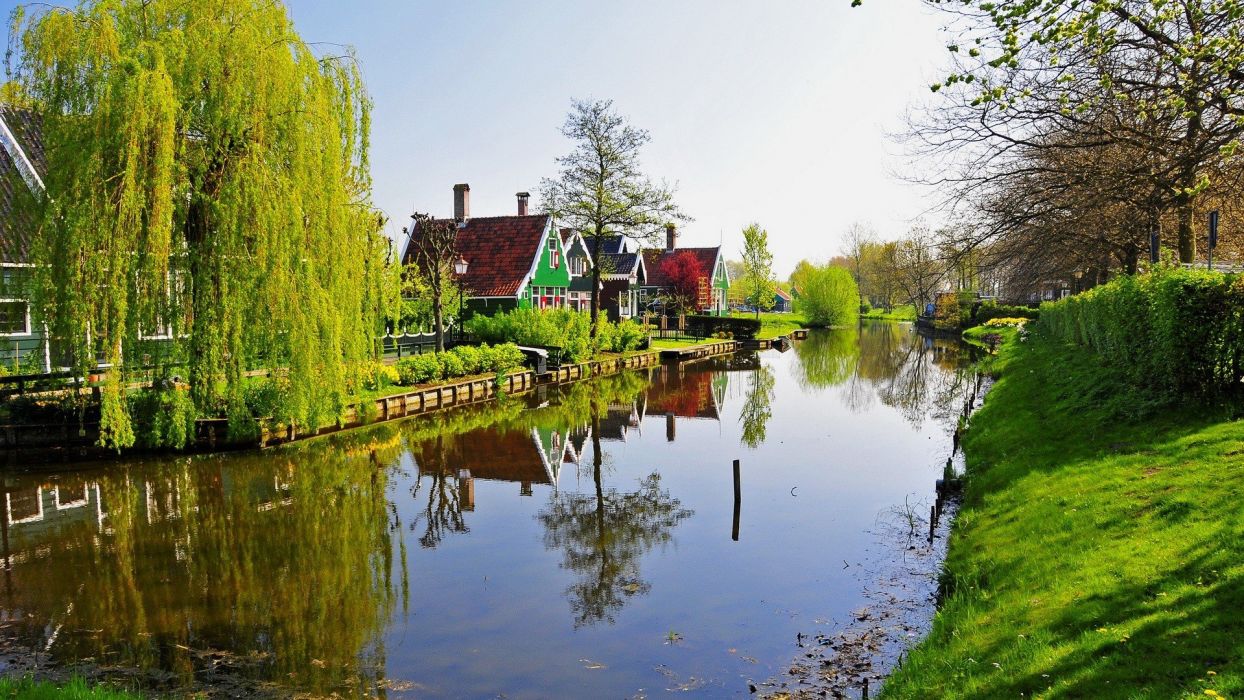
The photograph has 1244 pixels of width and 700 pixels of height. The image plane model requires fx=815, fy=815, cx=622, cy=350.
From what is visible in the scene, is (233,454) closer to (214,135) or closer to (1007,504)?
(214,135)

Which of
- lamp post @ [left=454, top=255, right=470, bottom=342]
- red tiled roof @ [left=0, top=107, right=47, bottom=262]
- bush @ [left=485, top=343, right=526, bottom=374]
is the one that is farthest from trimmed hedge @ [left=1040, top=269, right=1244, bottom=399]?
lamp post @ [left=454, top=255, right=470, bottom=342]

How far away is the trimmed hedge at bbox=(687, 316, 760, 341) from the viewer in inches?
2290

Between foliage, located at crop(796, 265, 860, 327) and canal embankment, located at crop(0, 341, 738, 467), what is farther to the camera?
foliage, located at crop(796, 265, 860, 327)

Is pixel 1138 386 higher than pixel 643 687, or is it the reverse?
pixel 1138 386

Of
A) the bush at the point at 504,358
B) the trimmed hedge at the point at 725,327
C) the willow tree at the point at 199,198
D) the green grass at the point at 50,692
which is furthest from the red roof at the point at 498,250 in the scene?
the green grass at the point at 50,692

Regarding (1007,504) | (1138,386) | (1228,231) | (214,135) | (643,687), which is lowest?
(643,687)

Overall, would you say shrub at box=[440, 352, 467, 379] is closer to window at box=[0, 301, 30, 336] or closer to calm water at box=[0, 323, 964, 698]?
calm water at box=[0, 323, 964, 698]

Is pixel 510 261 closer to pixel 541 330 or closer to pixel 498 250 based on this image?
pixel 498 250

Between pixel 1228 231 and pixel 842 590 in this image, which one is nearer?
pixel 842 590

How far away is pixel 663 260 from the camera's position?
73.8 metres

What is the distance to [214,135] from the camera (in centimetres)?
1738

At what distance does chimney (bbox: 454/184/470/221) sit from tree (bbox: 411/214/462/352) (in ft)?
10.6

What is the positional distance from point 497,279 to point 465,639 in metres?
35.0

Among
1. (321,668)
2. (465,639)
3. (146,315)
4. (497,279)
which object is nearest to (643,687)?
(465,639)
